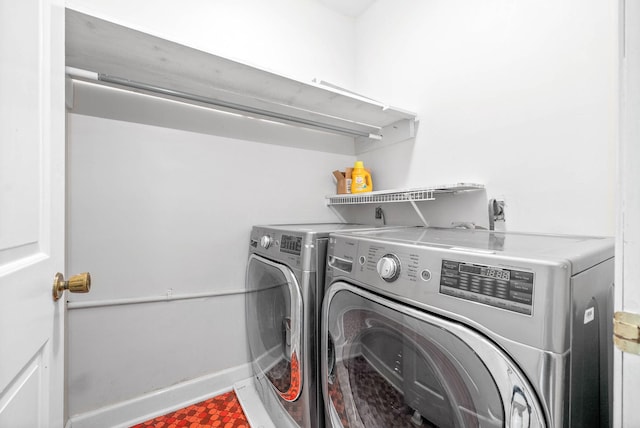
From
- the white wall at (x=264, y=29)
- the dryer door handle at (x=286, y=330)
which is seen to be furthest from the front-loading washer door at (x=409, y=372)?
the white wall at (x=264, y=29)

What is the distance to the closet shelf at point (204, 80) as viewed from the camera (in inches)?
46.6

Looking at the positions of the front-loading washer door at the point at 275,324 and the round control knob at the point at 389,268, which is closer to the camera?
the round control knob at the point at 389,268

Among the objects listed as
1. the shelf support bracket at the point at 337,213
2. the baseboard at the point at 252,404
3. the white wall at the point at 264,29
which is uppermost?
the white wall at the point at 264,29

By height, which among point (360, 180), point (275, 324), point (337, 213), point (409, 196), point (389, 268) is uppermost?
point (360, 180)

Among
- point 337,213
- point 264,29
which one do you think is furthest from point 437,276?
point 264,29

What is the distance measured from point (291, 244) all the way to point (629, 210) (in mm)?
1110

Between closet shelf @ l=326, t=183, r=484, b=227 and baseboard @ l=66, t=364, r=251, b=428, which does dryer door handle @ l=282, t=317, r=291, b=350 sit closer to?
baseboard @ l=66, t=364, r=251, b=428

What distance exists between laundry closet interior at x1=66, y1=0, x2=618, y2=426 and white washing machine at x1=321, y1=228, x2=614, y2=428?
70 centimetres

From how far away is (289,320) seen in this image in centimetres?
131

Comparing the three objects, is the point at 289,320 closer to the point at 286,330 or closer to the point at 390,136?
the point at 286,330

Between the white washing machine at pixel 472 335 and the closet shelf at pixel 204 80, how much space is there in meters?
1.06

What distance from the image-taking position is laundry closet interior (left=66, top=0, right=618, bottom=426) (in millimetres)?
1181

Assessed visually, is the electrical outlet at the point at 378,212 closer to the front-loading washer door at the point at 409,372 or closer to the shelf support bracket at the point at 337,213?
the shelf support bracket at the point at 337,213

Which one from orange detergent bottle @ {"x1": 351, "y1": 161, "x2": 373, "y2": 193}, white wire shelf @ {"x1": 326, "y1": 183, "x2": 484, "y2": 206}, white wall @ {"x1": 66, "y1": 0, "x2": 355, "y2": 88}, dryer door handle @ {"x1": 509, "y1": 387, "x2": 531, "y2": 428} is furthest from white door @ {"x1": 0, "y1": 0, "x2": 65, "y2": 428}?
orange detergent bottle @ {"x1": 351, "y1": 161, "x2": 373, "y2": 193}
